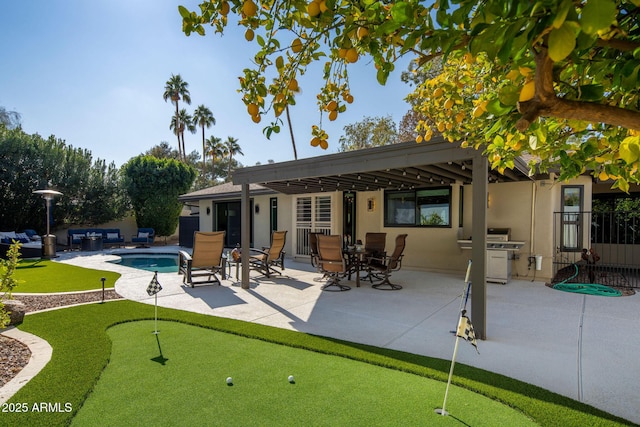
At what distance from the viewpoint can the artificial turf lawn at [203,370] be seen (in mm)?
2684

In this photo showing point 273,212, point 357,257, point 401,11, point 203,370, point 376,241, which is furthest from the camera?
point 273,212

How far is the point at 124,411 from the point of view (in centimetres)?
268

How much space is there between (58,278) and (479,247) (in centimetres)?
1050

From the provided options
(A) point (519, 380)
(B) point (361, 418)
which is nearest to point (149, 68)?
(B) point (361, 418)

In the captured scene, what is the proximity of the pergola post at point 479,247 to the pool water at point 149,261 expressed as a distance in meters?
11.1

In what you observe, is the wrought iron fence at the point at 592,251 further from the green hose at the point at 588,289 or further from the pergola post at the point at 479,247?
the pergola post at the point at 479,247

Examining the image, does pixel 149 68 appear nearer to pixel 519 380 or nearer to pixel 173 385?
pixel 173 385

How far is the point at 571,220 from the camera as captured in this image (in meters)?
9.63

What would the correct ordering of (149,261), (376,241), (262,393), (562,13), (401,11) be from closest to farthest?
(562,13) → (401,11) → (262,393) → (376,241) → (149,261)

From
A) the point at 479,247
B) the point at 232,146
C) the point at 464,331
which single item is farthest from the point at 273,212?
the point at 232,146

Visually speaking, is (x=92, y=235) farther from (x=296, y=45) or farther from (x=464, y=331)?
(x=464, y=331)

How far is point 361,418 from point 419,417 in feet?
1.57

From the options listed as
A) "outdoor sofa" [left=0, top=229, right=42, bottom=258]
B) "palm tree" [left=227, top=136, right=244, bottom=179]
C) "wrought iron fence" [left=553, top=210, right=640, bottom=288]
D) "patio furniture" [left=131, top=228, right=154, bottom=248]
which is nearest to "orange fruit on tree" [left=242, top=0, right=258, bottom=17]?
"wrought iron fence" [left=553, top=210, right=640, bottom=288]

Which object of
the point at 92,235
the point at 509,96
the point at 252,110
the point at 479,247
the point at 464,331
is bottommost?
the point at 92,235
